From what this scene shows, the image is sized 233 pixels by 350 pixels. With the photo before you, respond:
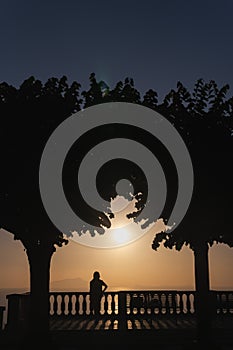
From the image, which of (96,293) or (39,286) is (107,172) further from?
(96,293)

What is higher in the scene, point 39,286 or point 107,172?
point 107,172

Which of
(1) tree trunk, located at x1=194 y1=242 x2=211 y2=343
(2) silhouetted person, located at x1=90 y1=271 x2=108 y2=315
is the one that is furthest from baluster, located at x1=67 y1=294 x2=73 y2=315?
(1) tree trunk, located at x1=194 y1=242 x2=211 y2=343

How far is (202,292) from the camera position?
79.8 ft

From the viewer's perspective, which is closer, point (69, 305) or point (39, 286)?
point (39, 286)

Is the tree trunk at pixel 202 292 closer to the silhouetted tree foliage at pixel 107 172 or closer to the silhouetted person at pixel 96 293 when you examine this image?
the silhouetted tree foliage at pixel 107 172

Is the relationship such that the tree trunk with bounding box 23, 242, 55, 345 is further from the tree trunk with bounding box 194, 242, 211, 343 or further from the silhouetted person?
the silhouetted person

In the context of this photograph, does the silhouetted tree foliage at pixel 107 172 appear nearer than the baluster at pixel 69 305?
Yes

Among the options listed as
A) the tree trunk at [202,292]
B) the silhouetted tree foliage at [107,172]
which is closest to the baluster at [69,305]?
the silhouetted tree foliage at [107,172]

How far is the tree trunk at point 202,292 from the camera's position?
23844 millimetres

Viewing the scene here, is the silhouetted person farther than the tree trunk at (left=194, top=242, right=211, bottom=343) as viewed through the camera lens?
Yes

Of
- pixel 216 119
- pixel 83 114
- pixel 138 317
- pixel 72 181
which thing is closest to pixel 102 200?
pixel 72 181

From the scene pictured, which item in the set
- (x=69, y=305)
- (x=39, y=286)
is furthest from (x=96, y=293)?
(x=39, y=286)

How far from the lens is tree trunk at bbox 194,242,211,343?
78.2 feet

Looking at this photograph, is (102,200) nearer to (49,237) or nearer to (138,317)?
(49,237)
